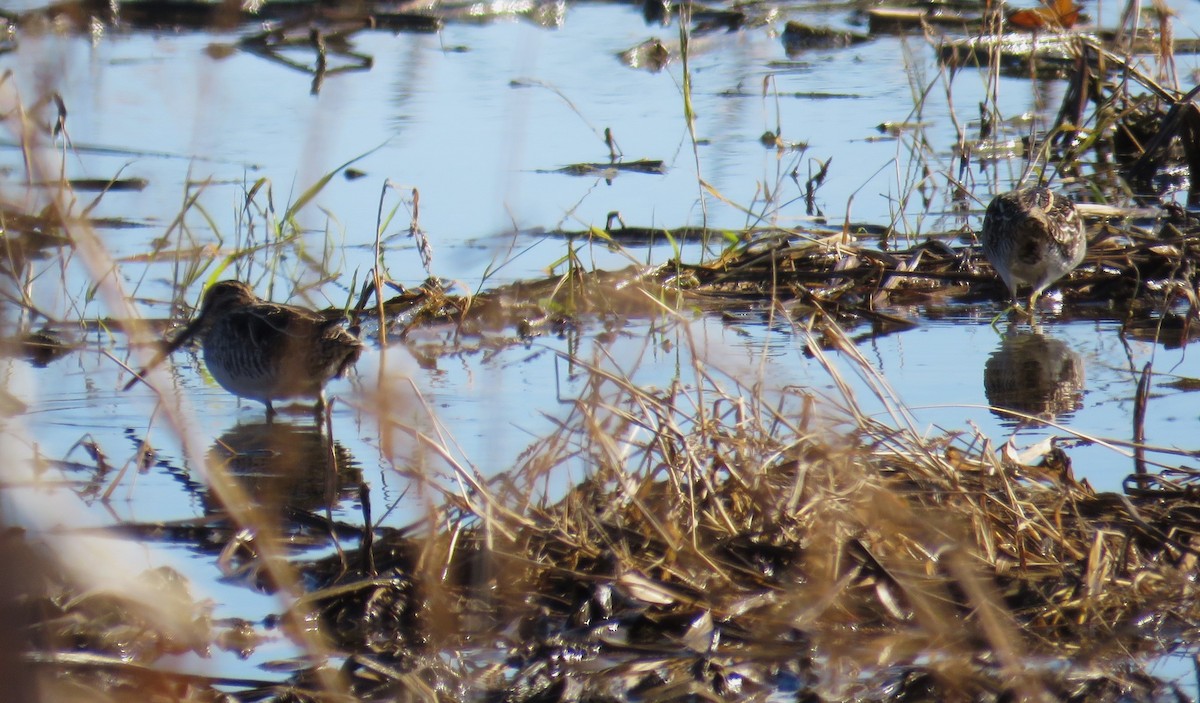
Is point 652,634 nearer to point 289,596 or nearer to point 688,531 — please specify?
point 688,531

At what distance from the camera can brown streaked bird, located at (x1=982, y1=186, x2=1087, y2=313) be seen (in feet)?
21.2

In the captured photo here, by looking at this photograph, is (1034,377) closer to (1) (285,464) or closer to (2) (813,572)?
(2) (813,572)

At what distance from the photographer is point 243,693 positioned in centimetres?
326

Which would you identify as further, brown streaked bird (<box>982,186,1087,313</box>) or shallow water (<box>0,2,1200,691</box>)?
brown streaked bird (<box>982,186,1087,313</box>)

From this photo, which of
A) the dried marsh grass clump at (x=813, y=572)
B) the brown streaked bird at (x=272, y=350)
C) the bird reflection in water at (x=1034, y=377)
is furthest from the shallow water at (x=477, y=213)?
the dried marsh grass clump at (x=813, y=572)

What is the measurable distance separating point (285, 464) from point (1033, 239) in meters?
3.11

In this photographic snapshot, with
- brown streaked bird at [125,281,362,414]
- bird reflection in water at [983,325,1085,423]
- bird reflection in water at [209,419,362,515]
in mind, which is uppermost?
brown streaked bird at [125,281,362,414]

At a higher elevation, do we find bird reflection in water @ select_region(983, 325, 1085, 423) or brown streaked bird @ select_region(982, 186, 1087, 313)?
brown streaked bird @ select_region(982, 186, 1087, 313)

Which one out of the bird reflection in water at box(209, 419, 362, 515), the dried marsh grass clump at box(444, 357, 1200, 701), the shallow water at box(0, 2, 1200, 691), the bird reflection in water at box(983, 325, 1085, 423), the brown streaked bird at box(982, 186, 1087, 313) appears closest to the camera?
the dried marsh grass clump at box(444, 357, 1200, 701)

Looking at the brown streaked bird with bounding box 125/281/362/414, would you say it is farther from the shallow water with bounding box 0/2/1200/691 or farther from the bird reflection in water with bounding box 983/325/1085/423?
→ the bird reflection in water with bounding box 983/325/1085/423

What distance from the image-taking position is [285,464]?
5.26 metres

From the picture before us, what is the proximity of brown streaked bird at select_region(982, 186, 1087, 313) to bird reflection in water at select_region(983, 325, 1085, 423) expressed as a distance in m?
0.34

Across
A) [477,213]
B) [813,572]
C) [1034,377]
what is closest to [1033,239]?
[1034,377]

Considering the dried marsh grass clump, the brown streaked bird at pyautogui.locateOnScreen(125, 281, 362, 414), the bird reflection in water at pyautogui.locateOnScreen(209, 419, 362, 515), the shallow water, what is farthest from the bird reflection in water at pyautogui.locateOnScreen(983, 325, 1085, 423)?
the brown streaked bird at pyautogui.locateOnScreen(125, 281, 362, 414)
